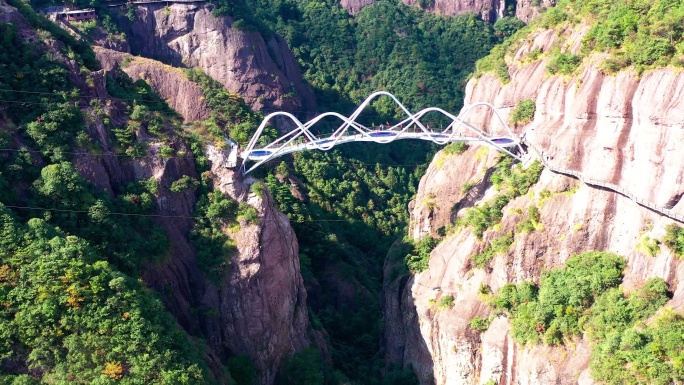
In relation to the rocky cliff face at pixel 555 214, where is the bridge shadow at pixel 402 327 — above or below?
below

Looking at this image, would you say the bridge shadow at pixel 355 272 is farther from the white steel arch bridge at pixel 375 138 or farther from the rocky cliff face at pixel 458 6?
the rocky cliff face at pixel 458 6

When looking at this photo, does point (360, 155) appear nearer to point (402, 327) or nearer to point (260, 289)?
point (402, 327)

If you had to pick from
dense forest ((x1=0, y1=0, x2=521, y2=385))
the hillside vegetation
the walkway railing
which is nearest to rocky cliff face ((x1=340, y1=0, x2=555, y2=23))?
dense forest ((x1=0, y1=0, x2=521, y2=385))

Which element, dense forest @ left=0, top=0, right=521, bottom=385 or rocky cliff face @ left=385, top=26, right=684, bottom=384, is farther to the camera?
rocky cliff face @ left=385, top=26, right=684, bottom=384

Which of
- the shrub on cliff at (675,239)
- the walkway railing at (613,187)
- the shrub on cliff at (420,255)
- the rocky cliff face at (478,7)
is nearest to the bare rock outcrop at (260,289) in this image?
the shrub on cliff at (420,255)

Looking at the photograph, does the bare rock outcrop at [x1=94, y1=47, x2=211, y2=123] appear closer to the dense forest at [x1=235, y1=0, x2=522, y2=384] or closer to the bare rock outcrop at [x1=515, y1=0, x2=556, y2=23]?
the dense forest at [x1=235, y1=0, x2=522, y2=384]

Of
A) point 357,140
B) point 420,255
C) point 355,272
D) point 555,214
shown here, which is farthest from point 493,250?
point 355,272

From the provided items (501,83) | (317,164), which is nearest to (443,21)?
(317,164)
